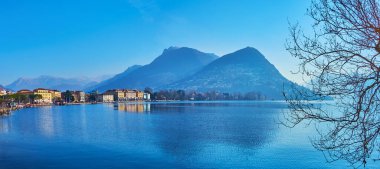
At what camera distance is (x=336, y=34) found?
7156 mm

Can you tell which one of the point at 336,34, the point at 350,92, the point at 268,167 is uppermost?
the point at 336,34

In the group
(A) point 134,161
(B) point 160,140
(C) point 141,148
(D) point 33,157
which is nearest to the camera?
(A) point 134,161

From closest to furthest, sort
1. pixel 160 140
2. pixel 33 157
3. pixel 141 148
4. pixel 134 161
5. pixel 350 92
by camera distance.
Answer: pixel 350 92
pixel 134 161
pixel 33 157
pixel 141 148
pixel 160 140

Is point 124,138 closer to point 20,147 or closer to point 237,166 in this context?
point 20,147

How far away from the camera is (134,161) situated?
24719 mm

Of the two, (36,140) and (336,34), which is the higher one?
(336,34)

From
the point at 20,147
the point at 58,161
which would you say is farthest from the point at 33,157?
the point at 20,147

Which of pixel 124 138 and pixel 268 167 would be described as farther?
pixel 124 138

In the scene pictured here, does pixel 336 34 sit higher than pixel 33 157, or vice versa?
pixel 336 34

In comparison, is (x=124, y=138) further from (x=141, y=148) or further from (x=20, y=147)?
(x=20, y=147)

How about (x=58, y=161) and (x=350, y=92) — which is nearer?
(x=350, y=92)

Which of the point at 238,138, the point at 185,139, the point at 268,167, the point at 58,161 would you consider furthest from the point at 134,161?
the point at 238,138

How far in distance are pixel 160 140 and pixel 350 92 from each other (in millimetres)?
29837

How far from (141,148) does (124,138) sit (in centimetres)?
757
